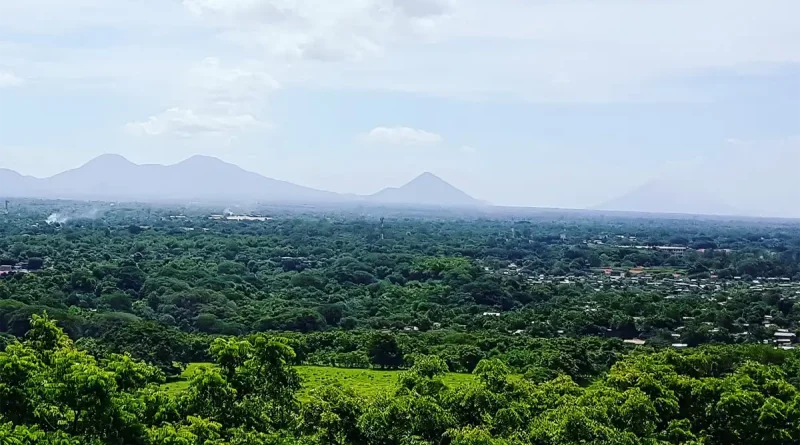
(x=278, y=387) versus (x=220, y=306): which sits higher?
(x=278, y=387)

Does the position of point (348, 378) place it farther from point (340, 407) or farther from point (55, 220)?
point (55, 220)

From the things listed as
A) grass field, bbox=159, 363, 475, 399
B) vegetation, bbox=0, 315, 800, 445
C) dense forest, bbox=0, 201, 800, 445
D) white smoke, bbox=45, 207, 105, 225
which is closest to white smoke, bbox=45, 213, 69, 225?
white smoke, bbox=45, 207, 105, 225

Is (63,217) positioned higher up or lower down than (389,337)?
higher up

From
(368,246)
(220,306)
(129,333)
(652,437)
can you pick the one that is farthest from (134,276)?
(652,437)

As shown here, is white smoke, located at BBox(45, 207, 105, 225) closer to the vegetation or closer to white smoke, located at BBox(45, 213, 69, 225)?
white smoke, located at BBox(45, 213, 69, 225)

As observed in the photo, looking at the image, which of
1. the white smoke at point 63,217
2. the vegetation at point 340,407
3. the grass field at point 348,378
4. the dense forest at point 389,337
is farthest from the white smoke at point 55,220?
the vegetation at point 340,407

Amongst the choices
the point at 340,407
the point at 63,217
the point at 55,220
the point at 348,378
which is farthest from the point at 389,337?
the point at 63,217

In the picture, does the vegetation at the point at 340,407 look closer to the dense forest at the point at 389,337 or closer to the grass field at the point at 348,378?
the dense forest at the point at 389,337

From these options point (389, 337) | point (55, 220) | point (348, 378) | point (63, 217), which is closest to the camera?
point (348, 378)

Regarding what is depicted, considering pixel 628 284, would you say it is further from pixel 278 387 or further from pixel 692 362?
pixel 278 387
